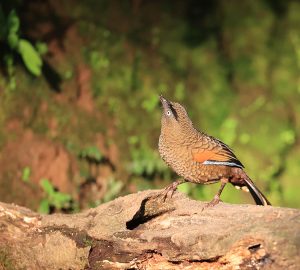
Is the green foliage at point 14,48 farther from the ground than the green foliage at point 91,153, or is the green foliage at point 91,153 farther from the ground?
the green foliage at point 14,48

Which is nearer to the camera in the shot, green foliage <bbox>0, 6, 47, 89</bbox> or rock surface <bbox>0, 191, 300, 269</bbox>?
rock surface <bbox>0, 191, 300, 269</bbox>

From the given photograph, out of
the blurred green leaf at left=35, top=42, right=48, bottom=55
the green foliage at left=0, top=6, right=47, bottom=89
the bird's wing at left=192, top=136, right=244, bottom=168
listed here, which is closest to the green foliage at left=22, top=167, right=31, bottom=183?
the green foliage at left=0, top=6, right=47, bottom=89

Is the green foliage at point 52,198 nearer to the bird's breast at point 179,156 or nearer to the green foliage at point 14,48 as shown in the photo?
the green foliage at point 14,48

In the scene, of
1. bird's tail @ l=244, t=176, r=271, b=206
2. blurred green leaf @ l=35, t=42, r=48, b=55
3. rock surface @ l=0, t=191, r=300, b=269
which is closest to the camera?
rock surface @ l=0, t=191, r=300, b=269

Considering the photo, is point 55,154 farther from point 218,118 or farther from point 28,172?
point 218,118

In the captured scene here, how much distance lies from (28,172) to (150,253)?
322 centimetres

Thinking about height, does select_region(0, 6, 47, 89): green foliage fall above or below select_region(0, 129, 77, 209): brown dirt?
above

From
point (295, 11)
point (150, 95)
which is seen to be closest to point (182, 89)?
point (150, 95)

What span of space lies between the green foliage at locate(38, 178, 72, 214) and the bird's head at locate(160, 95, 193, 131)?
2796 mm

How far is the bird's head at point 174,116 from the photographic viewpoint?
4305 mm

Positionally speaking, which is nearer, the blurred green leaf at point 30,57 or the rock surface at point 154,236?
the rock surface at point 154,236

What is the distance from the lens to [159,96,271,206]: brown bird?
14.0 ft

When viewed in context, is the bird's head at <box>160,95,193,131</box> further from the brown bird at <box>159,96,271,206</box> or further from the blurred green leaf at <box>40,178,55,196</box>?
the blurred green leaf at <box>40,178,55,196</box>

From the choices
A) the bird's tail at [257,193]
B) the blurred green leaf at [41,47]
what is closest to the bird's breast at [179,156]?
the bird's tail at [257,193]
